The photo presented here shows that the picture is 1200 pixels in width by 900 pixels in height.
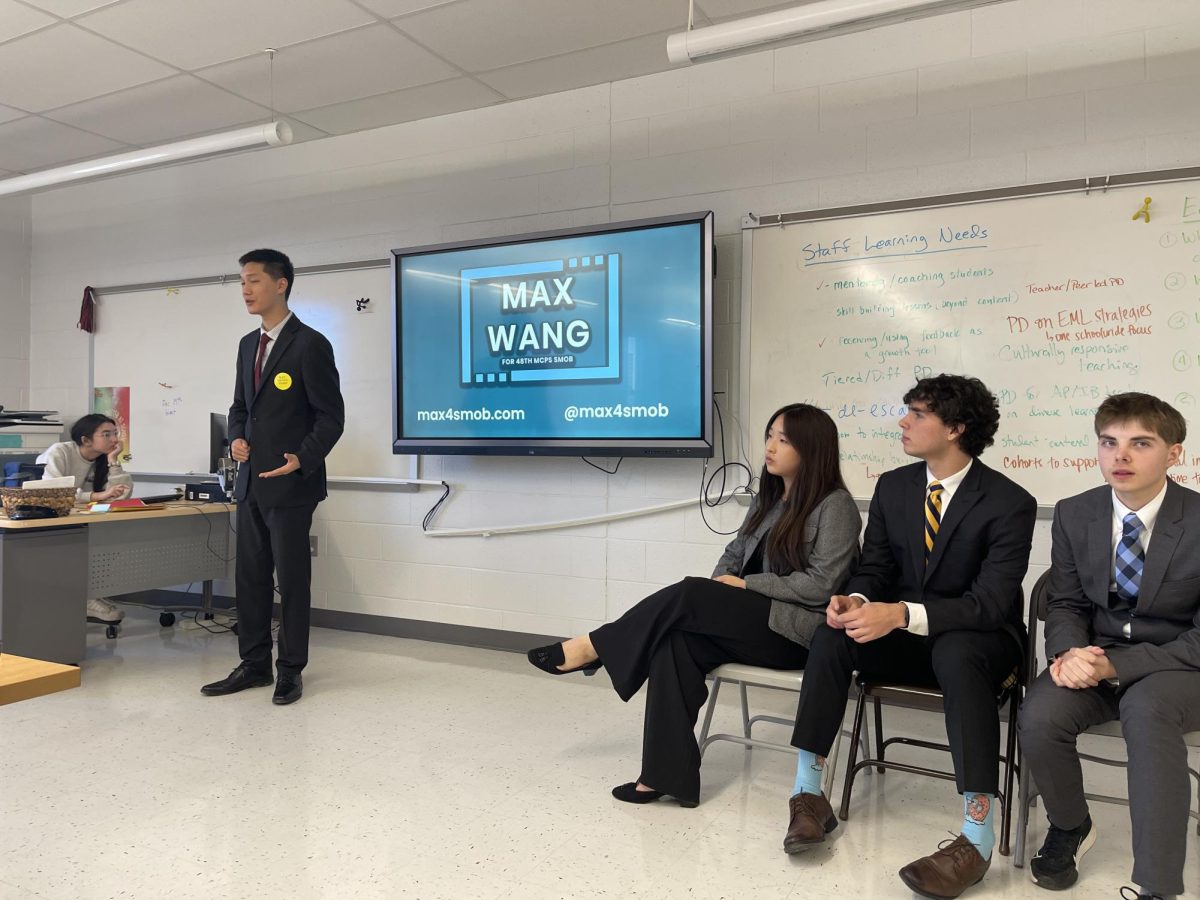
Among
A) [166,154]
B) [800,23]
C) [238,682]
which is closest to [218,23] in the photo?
[166,154]

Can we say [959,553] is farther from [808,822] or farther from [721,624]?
[808,822]

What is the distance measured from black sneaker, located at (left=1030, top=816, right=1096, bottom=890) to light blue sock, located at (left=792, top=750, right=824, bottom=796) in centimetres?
49

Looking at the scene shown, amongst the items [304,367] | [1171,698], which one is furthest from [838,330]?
[304,367]

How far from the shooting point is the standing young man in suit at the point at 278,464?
10.7ft

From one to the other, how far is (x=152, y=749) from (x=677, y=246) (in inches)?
102

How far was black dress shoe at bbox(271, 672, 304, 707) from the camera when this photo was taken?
3178 mm

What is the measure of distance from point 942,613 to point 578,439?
1.96 m

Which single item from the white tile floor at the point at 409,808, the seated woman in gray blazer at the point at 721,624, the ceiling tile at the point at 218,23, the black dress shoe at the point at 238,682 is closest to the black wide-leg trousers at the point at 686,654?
the seated woman in gray blazer at the point at 721,624

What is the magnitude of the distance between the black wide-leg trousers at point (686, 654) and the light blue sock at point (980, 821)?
534 millimetres

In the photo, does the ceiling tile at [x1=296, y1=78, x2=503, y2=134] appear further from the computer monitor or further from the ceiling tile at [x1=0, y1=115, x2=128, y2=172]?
the computer monitor

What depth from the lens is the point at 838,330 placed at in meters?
3.31

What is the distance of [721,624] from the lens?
7.36 ft

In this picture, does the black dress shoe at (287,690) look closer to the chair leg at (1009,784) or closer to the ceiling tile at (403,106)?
the chair leg at (1009,784)

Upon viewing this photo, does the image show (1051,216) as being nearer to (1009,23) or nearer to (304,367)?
(1009,23)
